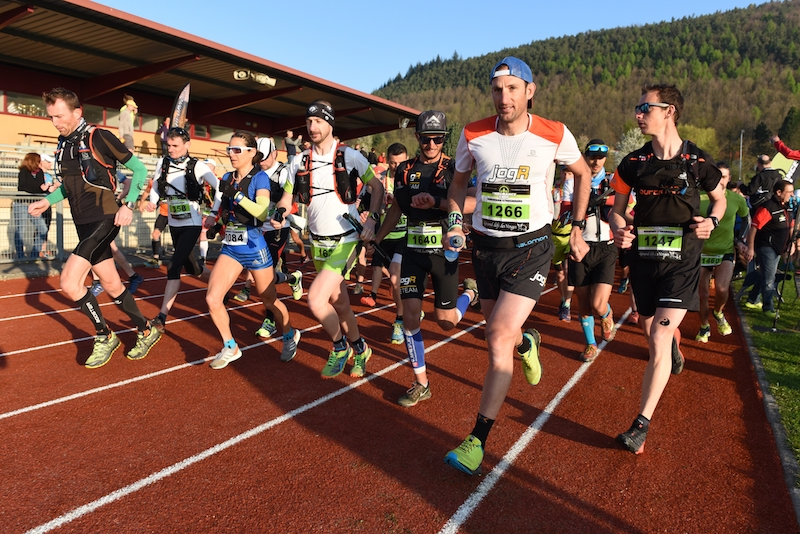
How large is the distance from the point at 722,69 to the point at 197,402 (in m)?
172

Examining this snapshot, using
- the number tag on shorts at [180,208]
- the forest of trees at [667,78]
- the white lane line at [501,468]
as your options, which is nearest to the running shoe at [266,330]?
the number tag on shorts at [180,208]

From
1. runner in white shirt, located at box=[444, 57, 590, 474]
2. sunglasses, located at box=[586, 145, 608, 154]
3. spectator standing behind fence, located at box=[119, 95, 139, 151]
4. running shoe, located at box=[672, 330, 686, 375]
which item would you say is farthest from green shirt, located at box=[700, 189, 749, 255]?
spectator standing behind fence, located at box=[119, 95, 139, 151]

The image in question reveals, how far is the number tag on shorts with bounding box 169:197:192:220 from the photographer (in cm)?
658

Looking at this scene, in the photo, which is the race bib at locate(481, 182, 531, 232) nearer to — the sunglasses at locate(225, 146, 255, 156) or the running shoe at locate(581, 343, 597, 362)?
the sunglasses at locate(225, 146, 255, 156)

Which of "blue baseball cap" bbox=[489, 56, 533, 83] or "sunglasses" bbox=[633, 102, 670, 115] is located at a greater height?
"blue baseball cap" bbox=[489, 56, 533, 83]

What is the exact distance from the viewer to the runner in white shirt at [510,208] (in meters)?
3.37

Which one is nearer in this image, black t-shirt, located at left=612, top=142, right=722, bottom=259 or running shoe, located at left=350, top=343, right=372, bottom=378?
black t-shirt, located at left=612, top=142, right=722, bottom=259

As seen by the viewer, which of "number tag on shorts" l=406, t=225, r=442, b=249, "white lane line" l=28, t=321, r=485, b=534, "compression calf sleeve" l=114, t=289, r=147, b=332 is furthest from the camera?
"compression calf sleeve" l=114, t=289, r=147, b=332

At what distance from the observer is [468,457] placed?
3.34 meters

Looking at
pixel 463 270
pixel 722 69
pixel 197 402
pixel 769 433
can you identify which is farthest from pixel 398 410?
pixel 722 69

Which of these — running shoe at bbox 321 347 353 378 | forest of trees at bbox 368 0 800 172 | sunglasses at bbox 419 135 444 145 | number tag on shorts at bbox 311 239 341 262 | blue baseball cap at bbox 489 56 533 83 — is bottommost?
running shoe at bbox 321 347 353 378

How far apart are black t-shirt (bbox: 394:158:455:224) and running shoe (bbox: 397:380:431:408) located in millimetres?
1479

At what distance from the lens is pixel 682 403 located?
477cm

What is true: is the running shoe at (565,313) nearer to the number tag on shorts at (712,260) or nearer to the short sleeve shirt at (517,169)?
the number tag on shorts at (712,260)
